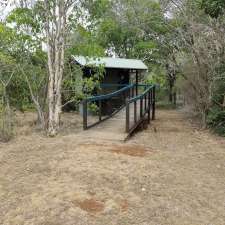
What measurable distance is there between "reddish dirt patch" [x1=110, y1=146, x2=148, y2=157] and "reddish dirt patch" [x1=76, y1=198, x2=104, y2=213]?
2.55 meters

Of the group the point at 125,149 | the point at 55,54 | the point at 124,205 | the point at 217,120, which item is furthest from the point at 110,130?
the point at 124,205

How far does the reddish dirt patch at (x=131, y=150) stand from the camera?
291 inches

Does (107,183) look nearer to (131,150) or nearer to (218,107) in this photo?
(131,150)

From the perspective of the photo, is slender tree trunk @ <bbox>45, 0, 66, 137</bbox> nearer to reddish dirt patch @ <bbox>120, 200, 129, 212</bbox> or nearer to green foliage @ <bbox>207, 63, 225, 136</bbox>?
reddish dirt patch @ <bbox>120, 200, 129, 212</bbox>

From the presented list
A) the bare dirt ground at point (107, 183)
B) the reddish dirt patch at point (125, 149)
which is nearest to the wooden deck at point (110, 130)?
the bare dirt ground at point (107, 183)

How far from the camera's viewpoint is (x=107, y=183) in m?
5.47

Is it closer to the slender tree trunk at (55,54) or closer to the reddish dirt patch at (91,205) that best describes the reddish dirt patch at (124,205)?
the reddish dirt patch at (91,205)

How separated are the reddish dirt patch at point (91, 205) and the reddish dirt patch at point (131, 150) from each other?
255 cm

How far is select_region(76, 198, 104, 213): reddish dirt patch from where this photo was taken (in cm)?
461

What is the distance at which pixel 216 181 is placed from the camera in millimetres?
6219

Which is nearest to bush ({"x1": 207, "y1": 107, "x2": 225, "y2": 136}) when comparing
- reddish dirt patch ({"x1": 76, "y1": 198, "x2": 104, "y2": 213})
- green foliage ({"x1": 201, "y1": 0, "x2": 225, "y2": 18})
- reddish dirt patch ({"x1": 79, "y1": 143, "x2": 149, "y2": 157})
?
green foliage ({"x1": 201, "y1": 0, "x2": 225, "y2": 18})

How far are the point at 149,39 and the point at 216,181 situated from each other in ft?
62.0

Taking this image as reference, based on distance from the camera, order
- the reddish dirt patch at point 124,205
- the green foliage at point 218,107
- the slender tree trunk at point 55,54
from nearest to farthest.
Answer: the reddish dirt patch at point 124,205, the slender tree trunk at point 55,54, the green foliage at point 218,107

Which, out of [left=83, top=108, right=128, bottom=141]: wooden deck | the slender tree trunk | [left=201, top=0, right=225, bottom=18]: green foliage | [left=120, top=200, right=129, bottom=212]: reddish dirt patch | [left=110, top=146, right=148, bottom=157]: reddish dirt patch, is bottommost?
[left=120, top=200, right=129, bottom=212]: reddish dirt patch
